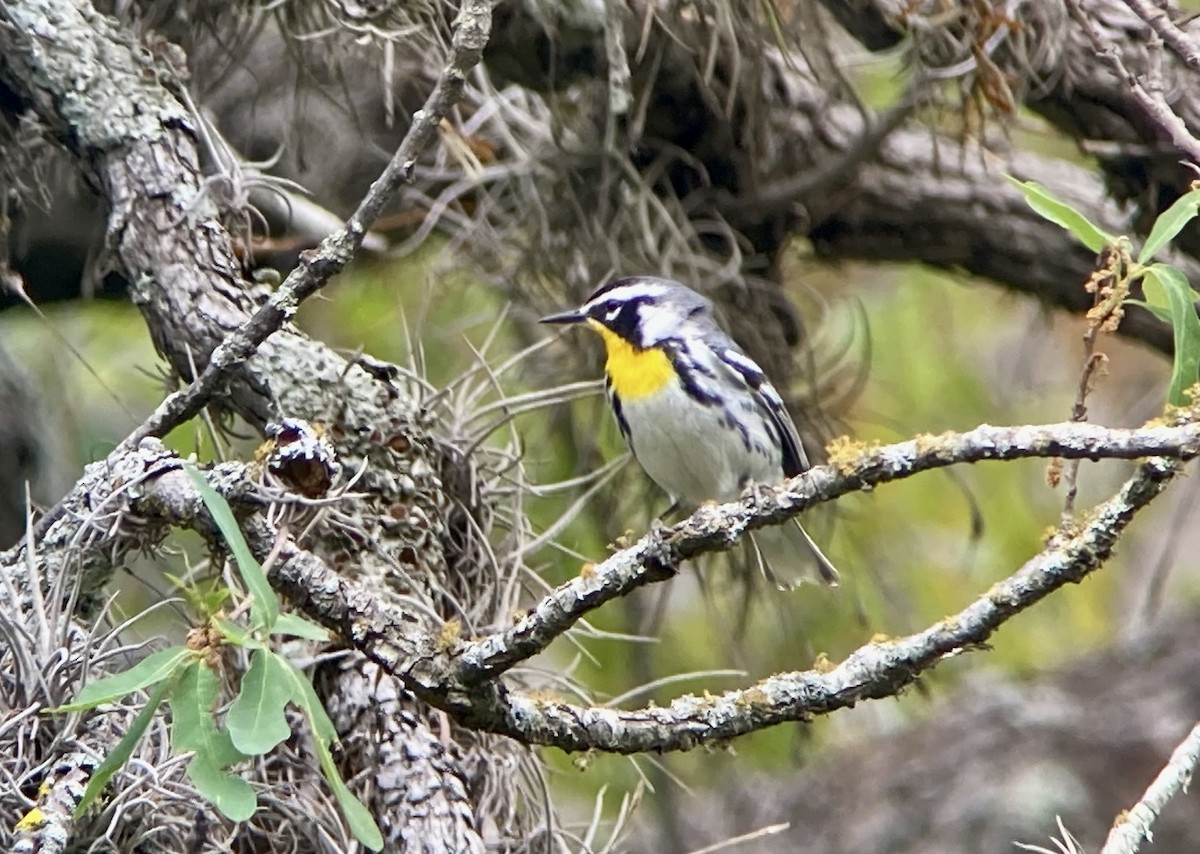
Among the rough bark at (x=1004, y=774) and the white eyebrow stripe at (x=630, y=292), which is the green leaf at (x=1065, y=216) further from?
the rough bark at (x=1004, y=774)

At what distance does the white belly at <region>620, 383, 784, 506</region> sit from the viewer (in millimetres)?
3082

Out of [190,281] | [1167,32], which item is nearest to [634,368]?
[190,281]

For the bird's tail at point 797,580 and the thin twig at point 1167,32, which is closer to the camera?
the thin twig at point 1167,32

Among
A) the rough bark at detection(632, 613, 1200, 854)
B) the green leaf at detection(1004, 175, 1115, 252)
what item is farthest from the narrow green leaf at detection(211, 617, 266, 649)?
the rough bark at detection(632, 613, 1200, 854)

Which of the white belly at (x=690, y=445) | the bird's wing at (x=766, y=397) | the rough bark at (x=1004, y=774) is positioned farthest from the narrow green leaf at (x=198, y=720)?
the rough bark at (x=1004, y=774)

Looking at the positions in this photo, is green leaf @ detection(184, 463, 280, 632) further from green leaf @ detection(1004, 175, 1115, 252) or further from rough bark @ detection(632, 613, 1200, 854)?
rough bark @ detection(632, 613, 1200, 854)

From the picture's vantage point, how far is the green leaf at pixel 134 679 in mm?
1616

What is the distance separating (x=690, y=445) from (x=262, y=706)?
1.56 metres

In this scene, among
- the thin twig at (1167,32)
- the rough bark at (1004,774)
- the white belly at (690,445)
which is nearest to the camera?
the thin twig at (1167,32)

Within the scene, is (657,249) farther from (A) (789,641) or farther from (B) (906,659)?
(B) (906,659)

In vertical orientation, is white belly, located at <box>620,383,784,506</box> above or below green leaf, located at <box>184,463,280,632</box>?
below

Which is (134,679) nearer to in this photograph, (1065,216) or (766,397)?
(1065,216)

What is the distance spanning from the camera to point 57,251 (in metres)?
3.51

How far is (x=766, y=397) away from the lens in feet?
10.5
